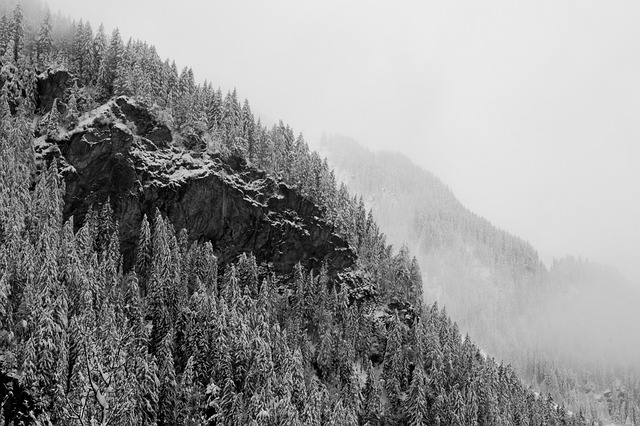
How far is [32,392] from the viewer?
151ft

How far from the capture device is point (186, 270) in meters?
73.4

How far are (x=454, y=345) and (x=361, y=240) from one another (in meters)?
28.7

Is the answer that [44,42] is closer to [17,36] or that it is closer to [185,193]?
[17,36]

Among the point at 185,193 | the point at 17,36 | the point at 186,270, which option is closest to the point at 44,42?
the point at 17,36

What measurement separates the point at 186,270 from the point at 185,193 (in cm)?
1578

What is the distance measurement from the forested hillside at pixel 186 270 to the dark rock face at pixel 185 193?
9.0 inches

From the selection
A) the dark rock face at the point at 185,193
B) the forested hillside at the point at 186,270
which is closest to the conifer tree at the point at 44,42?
the forested hillside at the point at 186,270

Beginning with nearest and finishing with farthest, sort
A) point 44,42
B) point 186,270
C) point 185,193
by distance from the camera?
point 186,270
point 185,193
point 44,42

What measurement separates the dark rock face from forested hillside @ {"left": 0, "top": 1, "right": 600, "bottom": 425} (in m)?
0.23

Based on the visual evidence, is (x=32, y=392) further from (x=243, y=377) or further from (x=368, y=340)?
(x=368, y=340)

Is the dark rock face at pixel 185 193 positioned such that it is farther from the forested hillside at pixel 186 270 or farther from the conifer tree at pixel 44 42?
the conifer tree at pixel 44 42

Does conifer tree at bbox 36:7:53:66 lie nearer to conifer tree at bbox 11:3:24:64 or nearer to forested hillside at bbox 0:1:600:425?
forested hillside at bbox 0:1:600:425

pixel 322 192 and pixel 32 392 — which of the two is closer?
pixel 32 392

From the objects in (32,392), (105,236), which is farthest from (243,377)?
(105,236)
